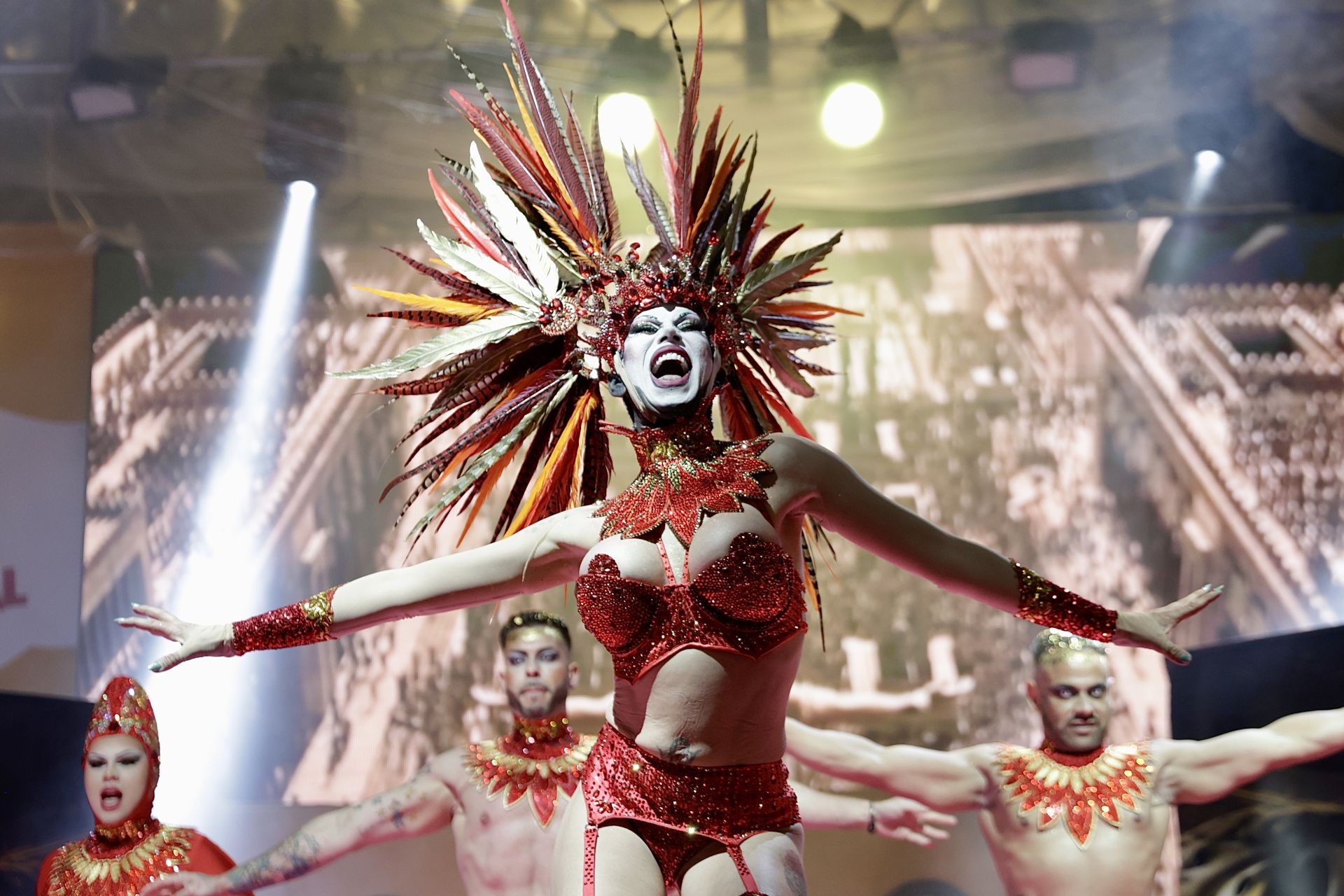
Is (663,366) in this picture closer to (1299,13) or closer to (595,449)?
(595,449)

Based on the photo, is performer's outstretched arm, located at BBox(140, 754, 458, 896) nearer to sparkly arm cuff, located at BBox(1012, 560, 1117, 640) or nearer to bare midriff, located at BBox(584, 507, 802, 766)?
bare midriff, located at BBox(584, 507, 802, 766)

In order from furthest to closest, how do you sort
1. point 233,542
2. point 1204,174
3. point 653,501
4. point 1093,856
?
point 1204,174
point 233,542
point 1093,856
point 653,501

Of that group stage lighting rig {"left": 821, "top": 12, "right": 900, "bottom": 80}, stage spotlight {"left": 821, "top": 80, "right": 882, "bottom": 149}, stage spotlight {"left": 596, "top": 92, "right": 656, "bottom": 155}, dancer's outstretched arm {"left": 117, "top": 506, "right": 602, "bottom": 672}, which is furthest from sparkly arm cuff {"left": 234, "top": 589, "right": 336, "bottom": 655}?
stage lighting rig {"left": 821, "top": 12, "right": 900, "bottom": 80}

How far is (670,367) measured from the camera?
2539mm

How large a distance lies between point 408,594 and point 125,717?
5.64ft

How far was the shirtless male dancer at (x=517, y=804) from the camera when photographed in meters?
3.90

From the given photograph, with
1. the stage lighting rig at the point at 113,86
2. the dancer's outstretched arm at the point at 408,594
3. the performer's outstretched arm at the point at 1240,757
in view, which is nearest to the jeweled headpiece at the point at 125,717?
the dancer's outstretched arm at the point at 408,594

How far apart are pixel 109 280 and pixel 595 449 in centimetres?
368

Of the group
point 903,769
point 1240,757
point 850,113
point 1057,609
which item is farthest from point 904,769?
A: point 850,113

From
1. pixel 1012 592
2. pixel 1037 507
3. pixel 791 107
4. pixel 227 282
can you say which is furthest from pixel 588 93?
pixel 1012 592

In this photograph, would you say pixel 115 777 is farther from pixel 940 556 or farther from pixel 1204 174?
pixel 1204 174

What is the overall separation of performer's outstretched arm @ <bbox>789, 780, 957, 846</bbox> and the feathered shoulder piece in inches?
60.9

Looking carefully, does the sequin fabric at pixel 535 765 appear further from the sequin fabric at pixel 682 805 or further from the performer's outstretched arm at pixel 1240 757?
the performer's outstretched arm at pixel 1240 757

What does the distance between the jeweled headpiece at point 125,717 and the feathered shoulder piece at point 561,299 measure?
152 centimetres
